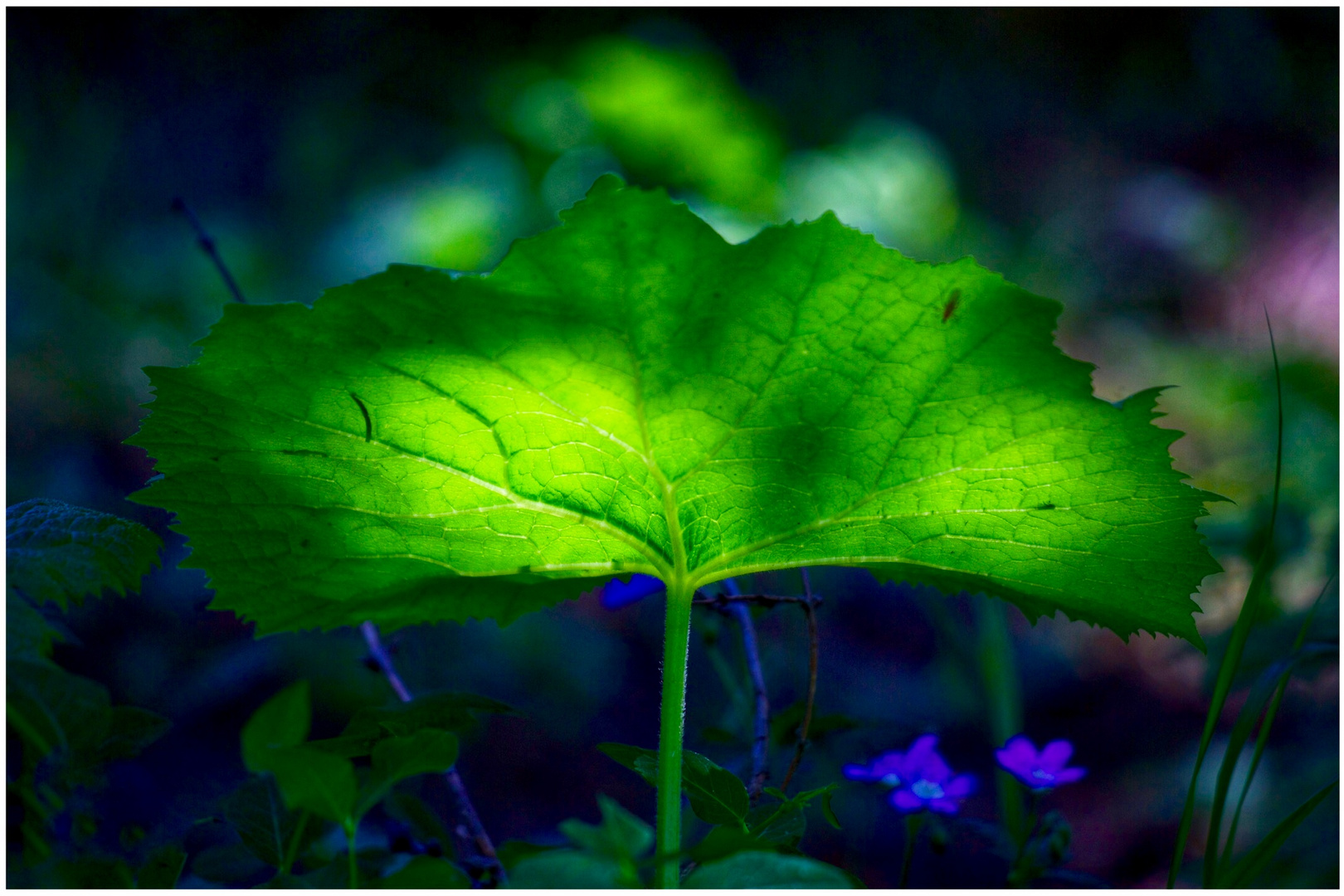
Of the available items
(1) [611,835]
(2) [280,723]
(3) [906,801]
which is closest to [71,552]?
(2) [280,723]

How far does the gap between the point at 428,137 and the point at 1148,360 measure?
282 centimetres

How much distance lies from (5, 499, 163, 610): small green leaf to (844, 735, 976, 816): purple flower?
61 centimetres

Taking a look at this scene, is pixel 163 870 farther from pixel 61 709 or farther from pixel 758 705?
pixel 758 705

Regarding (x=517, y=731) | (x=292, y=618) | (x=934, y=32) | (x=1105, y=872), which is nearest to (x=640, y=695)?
(x=517, y=731)

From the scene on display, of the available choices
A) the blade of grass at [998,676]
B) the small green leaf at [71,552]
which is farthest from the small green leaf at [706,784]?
the blade of grass at [998,676]

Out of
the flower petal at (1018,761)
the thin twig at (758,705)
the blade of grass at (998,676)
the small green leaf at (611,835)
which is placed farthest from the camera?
the blade of grass at (998,676)

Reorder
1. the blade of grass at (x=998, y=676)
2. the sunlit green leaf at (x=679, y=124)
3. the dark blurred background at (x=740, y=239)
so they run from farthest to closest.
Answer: the sunlit green leaf at (x=679, y=124), the dark blurred background at (x=740, y=239), the blade of grass at (x=998, y=676)

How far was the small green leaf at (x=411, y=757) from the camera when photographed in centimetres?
52

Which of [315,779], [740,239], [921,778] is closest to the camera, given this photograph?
[315,779]

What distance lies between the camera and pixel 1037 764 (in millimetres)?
868

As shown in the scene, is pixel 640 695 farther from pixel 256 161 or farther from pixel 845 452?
pixel 256 161

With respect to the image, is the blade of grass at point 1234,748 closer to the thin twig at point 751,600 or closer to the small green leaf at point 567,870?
the thin twig at point 751,600

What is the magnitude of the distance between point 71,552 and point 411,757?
26 centimetres

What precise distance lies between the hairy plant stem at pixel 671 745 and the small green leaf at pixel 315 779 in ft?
0.59
